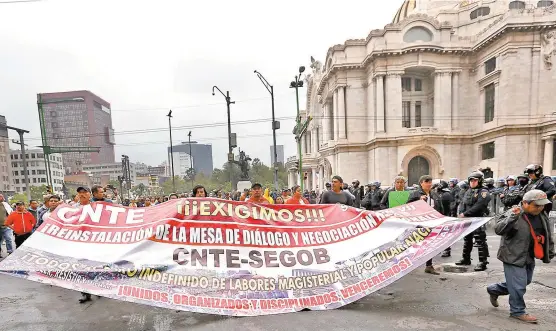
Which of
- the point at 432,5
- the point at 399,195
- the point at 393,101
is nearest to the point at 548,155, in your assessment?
the point at 393,101

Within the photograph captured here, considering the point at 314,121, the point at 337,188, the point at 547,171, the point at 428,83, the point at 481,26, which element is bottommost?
the point at 547,171

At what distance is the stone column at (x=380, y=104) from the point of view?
30047 mm

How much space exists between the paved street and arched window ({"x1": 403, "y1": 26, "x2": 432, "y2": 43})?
1194 inches

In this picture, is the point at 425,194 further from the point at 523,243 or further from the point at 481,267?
the point at 523,243

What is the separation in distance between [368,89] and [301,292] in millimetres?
31194

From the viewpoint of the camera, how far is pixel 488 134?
27.8 metres

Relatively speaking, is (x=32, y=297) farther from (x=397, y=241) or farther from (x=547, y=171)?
(x=547, y=171)

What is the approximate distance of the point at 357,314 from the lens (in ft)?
12.6

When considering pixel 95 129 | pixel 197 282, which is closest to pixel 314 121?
pixel 197 282

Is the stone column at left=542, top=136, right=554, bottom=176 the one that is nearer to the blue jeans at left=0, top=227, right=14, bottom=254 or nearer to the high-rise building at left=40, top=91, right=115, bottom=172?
the blue jeans at left=0, top=227, right=14, bottom=254

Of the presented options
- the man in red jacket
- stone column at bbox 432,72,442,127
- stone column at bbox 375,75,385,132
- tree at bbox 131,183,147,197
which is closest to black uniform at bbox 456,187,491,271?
the man in red jacket

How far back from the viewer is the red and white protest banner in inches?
141

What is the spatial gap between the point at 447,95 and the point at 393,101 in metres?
5.86

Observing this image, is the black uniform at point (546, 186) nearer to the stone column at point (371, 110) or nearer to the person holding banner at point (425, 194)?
the person holding banner at point (425, 194)
